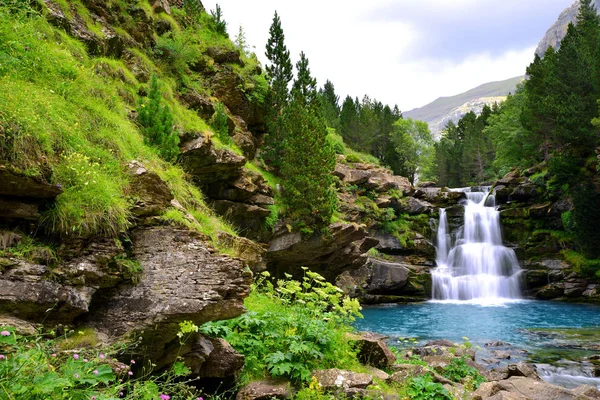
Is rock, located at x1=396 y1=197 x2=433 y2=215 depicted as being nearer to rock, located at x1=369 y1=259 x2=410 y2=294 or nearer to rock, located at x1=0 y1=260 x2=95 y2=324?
rock, located at x1=369 y1=259 x2=410 y2=294

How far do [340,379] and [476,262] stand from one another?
103ft

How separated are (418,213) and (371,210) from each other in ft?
23.7

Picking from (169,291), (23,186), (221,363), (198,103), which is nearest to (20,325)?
(23,186)

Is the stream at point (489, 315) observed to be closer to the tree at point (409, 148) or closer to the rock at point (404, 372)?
the rock at point (404, 372)

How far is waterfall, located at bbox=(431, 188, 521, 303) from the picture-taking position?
30.4 meters

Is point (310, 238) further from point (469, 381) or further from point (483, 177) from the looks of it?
point (483, 177)

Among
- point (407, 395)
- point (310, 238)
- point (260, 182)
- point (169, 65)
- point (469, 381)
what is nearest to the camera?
point (407, 395)

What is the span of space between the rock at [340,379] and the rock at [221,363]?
1.27m

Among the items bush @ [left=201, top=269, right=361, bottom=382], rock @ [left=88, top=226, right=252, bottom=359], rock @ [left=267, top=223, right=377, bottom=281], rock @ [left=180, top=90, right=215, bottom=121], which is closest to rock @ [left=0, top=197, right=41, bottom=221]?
rock @ [left=88, top=226, right=252, bottom=359]

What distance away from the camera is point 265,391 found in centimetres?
537

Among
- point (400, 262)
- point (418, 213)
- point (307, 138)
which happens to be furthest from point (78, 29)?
point (418, 213)

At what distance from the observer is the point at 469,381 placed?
8.32m

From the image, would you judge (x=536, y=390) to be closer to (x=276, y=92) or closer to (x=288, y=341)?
(x=288, y=341)

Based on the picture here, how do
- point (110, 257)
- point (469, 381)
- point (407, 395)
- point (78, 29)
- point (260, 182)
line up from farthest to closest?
point (260, 182)
point (78, 29)
point (469, 381)
point (407, 395)
point (110, 257)
